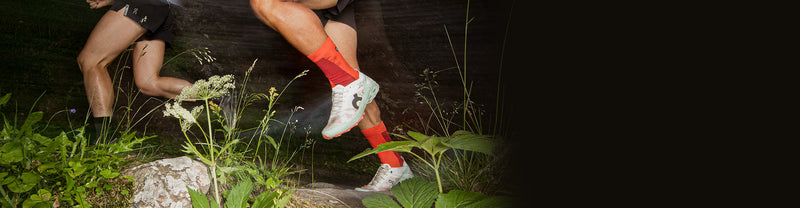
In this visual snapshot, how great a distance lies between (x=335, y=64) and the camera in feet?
4.29

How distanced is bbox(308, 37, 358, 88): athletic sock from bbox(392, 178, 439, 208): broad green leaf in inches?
16.5

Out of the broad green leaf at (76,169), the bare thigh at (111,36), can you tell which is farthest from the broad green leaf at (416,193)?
the bare thigh at (111,36)

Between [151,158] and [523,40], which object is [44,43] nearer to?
[151,158]

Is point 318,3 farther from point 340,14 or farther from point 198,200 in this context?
point 198,200

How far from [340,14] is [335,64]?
5.8 inches

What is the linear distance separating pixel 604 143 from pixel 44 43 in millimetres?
2014

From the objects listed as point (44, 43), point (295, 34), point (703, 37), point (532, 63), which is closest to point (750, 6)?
point (703, 37)

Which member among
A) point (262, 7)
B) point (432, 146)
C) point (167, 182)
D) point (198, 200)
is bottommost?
point (167, 182)

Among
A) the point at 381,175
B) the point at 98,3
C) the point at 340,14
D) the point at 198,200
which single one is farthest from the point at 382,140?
the point at 98,3

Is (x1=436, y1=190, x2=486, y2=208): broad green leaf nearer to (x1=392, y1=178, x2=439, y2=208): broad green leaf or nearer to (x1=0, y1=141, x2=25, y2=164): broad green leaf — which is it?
(x1=392, y1=178, x2=439, y2=208): broad green leaf

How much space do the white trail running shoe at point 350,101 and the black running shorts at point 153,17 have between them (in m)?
0.63

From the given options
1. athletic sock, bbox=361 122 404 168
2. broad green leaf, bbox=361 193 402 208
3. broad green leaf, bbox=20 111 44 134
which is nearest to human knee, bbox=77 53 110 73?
broad green leaf, bbox=20 111 44 134

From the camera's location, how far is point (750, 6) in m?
0.30

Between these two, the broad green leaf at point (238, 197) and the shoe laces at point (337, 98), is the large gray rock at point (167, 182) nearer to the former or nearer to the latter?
the broad green leaf at point (238, 197)
